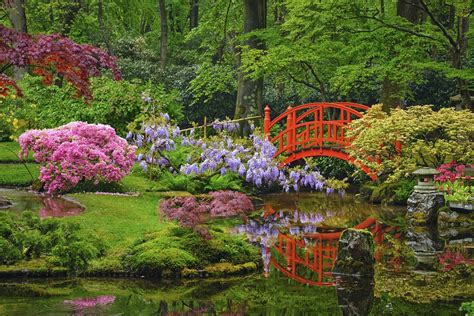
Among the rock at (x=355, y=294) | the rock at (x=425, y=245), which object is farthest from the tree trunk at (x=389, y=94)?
the rock at (x=355, y=294)

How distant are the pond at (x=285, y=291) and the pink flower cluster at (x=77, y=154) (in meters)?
5.37

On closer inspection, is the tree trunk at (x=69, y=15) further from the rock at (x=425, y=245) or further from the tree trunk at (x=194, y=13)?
the rock at (x=425, y=245)

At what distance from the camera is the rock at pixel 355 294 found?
33.9 feet

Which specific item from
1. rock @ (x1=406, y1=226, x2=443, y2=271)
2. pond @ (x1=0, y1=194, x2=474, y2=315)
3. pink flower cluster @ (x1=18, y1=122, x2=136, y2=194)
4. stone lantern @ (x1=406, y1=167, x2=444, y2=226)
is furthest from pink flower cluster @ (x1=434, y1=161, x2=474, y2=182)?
pink flower cluster @ (x1=18, y1=122, x2=136, y2=194)

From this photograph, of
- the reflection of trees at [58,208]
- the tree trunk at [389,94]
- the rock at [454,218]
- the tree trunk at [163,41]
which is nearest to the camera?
the reflection of trees at [58,208]

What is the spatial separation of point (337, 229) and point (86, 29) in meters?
23.7

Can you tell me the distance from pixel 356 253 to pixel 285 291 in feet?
5.07

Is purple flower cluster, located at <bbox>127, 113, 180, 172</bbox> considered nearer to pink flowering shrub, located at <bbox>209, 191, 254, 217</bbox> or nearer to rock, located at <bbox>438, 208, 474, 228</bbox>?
pink flowering shrub, located at <bbox>209, 191, 254, 217</bbox>

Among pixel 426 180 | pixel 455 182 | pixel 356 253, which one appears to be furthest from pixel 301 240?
pixel 455 182

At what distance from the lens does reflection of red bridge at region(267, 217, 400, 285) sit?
12.5 metres

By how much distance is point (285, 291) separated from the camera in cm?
1138

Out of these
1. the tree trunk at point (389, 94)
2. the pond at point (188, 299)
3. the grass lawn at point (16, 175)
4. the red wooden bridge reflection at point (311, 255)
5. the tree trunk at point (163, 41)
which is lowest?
the pond at point (188, 299)

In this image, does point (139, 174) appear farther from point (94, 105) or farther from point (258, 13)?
point (258, 13)

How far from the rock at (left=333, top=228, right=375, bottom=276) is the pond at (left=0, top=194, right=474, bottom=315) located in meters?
0.25
